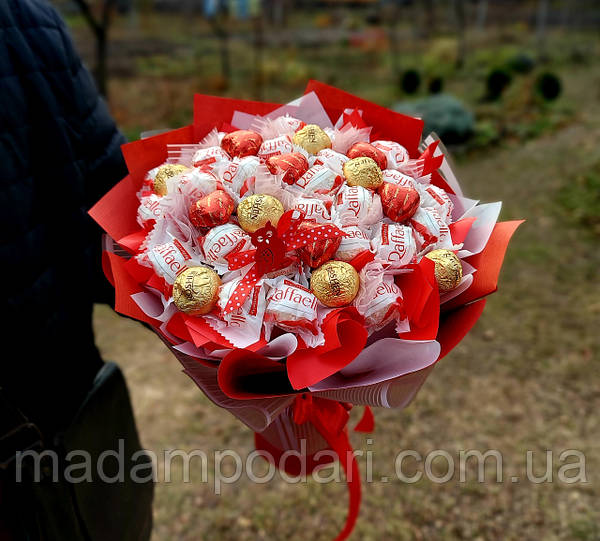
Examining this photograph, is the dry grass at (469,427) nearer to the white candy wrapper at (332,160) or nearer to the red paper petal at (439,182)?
the red paper petal at (439,182)

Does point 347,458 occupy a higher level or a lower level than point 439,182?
lower

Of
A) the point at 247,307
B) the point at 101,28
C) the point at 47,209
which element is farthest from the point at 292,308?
the point at 101,28

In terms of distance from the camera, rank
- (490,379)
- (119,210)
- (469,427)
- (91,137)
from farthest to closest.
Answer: (490,379), (469,427), (91,137), (119,210)

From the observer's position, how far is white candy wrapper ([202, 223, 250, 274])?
0.98 meters

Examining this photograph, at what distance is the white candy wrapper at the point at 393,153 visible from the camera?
115 cm

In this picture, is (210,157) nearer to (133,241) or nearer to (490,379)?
(133,241)

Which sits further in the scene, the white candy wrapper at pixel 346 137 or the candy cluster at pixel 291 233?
the white candy wrapper at pixel 346 137

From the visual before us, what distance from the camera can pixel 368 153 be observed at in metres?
1.12

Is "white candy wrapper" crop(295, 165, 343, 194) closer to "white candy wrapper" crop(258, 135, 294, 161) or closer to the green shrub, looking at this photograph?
"white candy wrapper" crop(258, 135, 294, 161)

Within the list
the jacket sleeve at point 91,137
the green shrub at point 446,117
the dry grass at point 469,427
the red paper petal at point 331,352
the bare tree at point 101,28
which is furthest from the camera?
the green shrub at point 446,117

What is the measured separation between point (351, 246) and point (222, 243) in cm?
25

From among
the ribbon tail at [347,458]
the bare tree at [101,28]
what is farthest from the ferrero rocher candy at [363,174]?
the bare tree at [101,28]

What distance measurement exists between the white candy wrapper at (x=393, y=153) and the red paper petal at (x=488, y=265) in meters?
0.25

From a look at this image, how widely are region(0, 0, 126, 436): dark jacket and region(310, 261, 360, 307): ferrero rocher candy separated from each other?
63 cm
